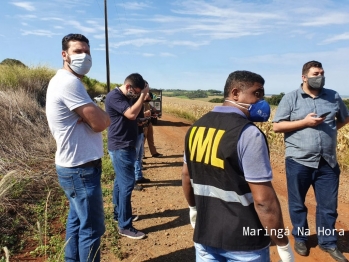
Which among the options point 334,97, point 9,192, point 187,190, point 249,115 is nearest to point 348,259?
point 334,97

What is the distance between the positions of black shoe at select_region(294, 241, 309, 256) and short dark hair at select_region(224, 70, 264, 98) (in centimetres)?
258

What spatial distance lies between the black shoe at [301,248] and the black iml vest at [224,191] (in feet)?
7.01

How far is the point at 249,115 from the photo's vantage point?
194 cm

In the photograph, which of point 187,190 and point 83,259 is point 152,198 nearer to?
point 83,259

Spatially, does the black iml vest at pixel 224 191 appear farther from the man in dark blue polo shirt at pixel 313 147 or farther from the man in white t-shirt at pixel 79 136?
the man in dark blue polo shirt at pixel 313 147

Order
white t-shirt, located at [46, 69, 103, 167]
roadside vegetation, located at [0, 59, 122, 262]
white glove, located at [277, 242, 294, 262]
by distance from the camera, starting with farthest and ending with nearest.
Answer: roadside vegetation, located at [0, 59, 122, 262]
white t-shirt, located at [46, 69, 103, 167]
white glove, located at [277, 242, 294, 262]

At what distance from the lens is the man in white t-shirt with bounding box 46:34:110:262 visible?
244 cm

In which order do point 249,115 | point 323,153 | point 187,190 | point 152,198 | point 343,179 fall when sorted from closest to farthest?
1. point 249,115
2. point 187,190
3. point 323,153
4. point 152,198
5. point 343,179

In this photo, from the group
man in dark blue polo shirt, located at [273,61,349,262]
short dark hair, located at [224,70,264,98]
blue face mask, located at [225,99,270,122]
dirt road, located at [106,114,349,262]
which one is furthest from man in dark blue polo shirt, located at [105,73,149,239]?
blue face mask, located at [225,99,270,122]

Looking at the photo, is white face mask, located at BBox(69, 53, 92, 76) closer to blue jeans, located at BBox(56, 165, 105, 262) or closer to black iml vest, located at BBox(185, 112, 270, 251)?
blue jeans, located at BBox(56, 165, 105, 262)

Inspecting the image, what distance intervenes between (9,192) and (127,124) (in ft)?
7.28

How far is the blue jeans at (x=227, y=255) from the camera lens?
1.80 meters

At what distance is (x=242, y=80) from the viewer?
194 cm

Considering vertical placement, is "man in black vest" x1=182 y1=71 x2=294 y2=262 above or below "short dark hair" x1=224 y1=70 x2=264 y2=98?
below
